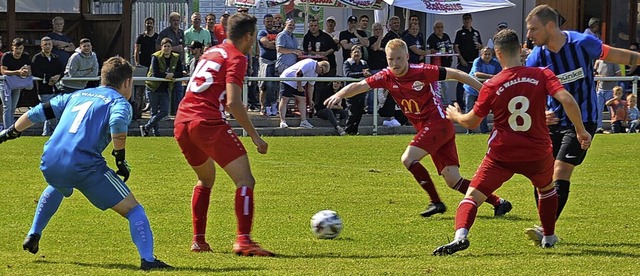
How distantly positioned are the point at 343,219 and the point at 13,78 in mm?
11697

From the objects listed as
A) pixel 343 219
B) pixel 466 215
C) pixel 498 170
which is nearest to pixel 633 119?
pixel 343 219

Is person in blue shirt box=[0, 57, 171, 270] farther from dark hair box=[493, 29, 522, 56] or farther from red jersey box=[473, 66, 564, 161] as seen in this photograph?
dark hair box=[493, 29, 522, 56]

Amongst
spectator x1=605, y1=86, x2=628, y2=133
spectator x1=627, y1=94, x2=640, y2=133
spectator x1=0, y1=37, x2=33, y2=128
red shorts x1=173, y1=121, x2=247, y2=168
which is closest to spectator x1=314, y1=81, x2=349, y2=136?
spectator x1=605, y1=86, x2=628, y2=133

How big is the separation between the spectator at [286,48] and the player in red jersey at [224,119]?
44.2ft

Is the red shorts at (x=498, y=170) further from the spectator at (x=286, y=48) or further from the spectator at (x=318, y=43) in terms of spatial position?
the spectator at (x=318, y=43)

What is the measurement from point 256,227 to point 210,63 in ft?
7.25

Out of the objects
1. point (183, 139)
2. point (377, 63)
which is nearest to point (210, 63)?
point (183, 139)

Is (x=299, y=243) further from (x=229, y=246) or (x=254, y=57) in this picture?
(x=254, y=57)

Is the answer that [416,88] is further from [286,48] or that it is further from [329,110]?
[286,48]

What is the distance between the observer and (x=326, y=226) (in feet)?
29.9

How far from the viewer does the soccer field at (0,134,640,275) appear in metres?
7.74

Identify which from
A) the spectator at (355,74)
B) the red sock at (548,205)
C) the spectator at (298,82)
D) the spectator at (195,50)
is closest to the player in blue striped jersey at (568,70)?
the red sock at (548,205)

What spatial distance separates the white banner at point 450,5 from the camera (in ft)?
77.6

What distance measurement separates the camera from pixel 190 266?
7.64m
